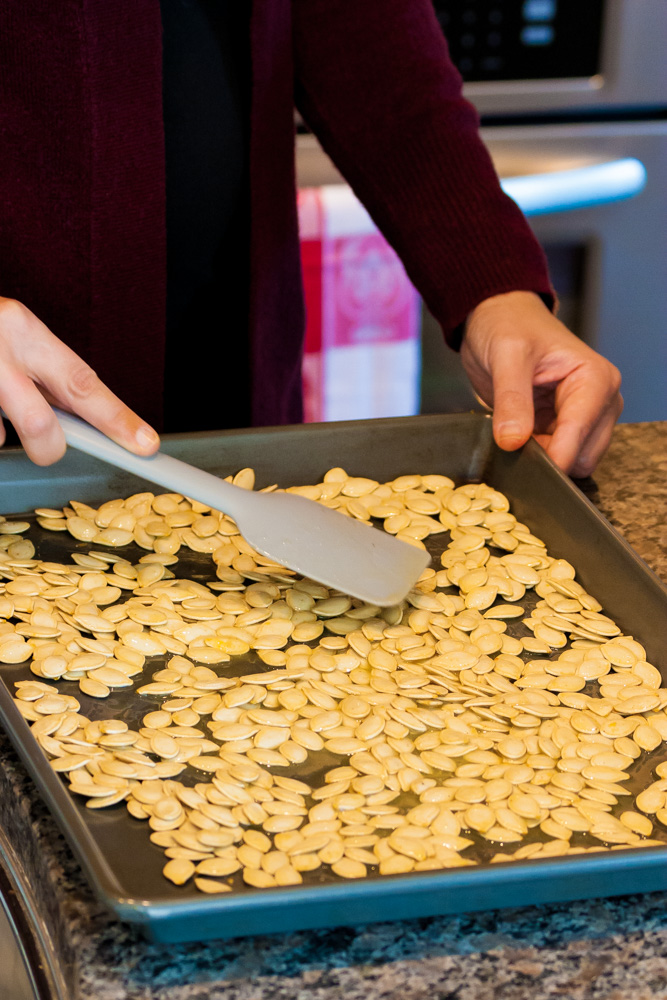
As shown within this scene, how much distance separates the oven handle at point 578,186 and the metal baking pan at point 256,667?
1.06 metres

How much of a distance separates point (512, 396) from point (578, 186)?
1.13m

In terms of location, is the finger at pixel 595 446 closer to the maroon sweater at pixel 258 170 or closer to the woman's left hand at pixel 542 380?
the woman's left hand at pixel 542 380

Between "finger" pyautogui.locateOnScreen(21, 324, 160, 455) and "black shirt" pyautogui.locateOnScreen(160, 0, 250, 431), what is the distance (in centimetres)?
38

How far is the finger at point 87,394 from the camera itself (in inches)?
31.1

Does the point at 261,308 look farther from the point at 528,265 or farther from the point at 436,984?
the point at 436,984

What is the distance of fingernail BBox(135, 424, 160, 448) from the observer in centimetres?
79

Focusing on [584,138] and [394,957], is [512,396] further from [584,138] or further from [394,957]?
[584,138]

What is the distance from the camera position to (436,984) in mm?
492

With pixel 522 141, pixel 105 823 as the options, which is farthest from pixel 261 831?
pixel 522 141

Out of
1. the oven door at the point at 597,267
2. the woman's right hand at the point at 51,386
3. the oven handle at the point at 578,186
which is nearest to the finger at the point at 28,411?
the woman's right hand at the point at 51,386

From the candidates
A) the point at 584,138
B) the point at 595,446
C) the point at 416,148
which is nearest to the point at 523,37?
the point at 584,138

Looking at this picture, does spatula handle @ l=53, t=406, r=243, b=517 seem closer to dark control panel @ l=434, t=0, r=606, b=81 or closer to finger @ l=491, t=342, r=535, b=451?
finger @ l=491, t=342, r=535, b=451

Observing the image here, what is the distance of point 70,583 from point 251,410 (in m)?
0.43

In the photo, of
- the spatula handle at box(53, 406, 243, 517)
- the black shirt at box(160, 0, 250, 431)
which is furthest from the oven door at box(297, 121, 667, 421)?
the spatula handle at box(53, 406, 243, 517)
